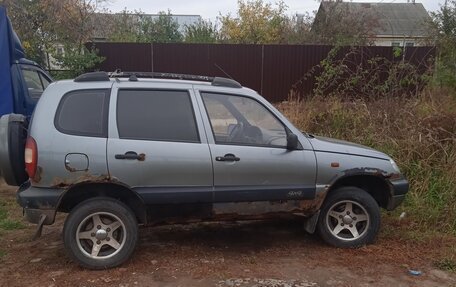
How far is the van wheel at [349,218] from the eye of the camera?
501 centimetres

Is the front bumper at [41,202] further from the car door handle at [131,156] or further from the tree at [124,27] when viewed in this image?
the tree at [124,27]

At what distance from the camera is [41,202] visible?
4.27m

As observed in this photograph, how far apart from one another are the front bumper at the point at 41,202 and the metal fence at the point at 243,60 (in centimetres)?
1254

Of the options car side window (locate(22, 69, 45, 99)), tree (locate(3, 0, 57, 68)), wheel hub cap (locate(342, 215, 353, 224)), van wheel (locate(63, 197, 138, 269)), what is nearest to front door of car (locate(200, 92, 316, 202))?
wheel hub cap (locate(342, 215, 353, 224))

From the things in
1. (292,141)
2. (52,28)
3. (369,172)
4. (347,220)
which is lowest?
(347,220)

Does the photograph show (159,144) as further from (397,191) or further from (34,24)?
(34,24)

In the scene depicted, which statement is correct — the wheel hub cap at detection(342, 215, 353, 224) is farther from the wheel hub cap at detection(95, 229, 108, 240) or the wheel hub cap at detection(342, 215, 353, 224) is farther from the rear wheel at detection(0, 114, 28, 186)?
the rear wheel at detection(0, 114, 28, 186)

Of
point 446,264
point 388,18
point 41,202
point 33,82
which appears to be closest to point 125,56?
point 33,82

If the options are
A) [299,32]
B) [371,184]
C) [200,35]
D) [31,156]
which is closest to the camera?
[31,156]

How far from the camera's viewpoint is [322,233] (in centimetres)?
508

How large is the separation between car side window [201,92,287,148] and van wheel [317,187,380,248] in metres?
0.86

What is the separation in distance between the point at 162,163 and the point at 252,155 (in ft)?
2.82

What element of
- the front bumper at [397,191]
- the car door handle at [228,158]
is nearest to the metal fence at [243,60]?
the front bumper at [397,191]

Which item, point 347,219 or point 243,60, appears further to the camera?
point 243,60
